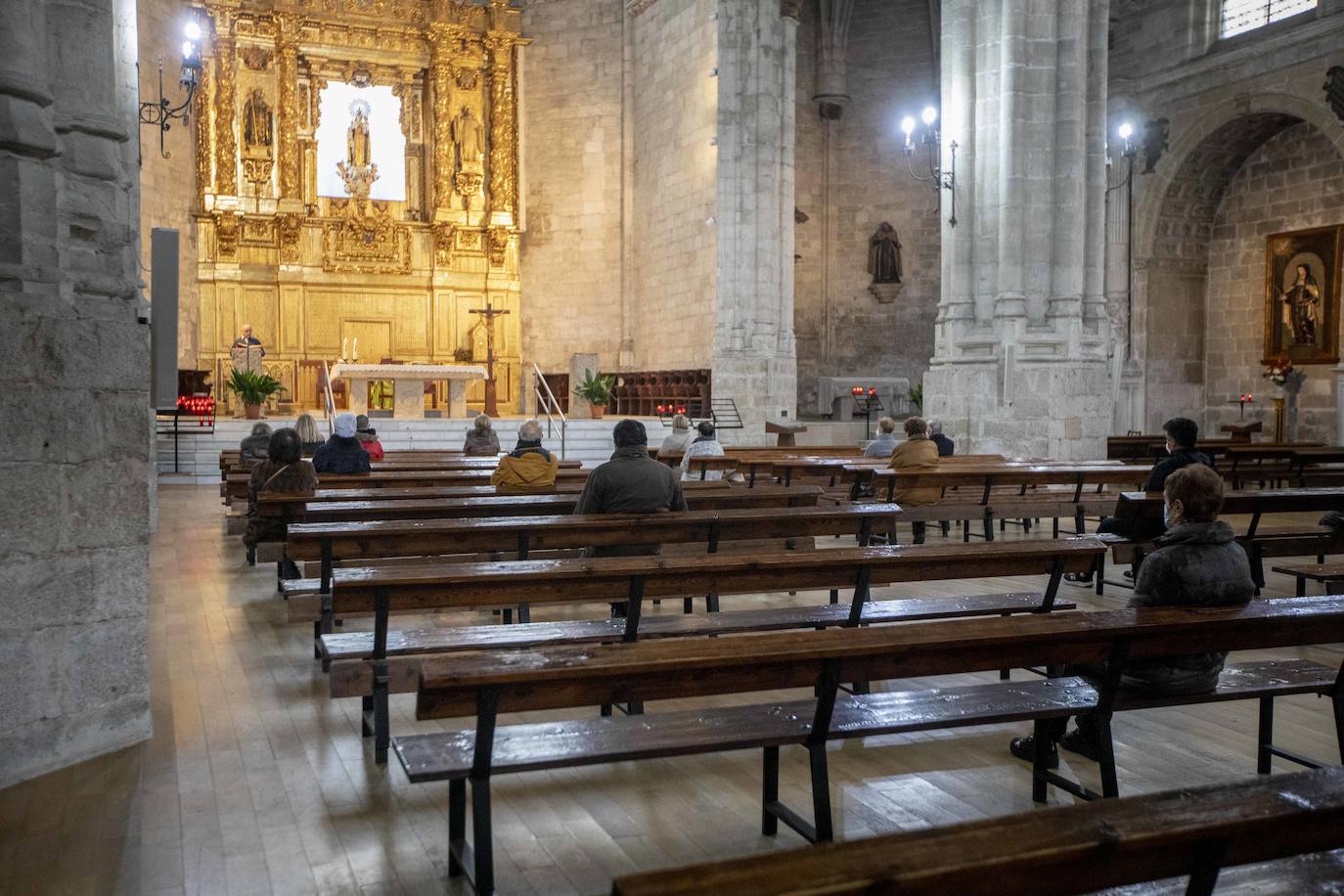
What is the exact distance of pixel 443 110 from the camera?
72.9 ft

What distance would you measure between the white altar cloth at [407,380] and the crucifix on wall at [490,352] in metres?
1.65

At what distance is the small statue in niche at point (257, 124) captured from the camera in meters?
20.9

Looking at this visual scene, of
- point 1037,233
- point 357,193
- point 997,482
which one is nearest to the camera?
point 997,482

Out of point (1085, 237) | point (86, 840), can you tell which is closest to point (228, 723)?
point (86, 840)

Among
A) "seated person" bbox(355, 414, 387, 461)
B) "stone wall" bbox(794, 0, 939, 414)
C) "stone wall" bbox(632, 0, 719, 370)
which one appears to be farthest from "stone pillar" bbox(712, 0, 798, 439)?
"seated person" bbox(355, 414, 387, 461)

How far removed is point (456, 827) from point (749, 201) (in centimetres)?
1690

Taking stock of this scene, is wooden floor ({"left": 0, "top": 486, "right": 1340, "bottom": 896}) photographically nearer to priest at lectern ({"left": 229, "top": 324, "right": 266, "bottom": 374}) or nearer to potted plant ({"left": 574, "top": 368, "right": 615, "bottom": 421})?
potted plant ({"left": 574, "top": 368, "right": 615, "bottom": 421})

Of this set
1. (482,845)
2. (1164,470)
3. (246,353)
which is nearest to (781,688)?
(482,845)

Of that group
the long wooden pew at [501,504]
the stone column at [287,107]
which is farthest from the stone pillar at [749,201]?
the long wooden pew at [501,504]

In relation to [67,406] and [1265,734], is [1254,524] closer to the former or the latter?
[1265,734]

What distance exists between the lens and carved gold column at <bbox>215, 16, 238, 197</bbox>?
67.8ft

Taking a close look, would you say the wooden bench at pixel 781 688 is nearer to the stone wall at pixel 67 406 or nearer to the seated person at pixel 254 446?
the stone wall at pixel 67 406

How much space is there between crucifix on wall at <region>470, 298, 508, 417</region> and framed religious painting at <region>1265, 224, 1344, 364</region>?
1390 centimetres

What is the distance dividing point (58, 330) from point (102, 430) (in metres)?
0.39
